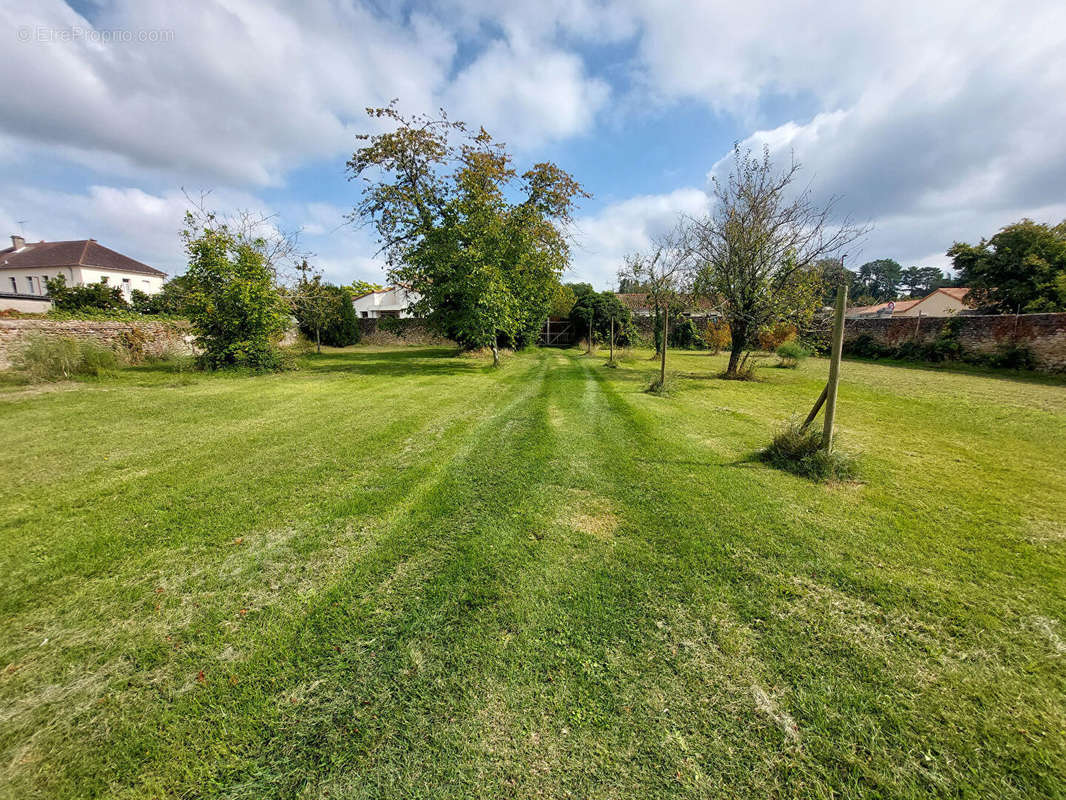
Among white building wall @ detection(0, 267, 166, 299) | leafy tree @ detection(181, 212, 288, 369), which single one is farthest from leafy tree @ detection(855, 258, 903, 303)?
white building wall @ detection(0, 267, 166, 299)

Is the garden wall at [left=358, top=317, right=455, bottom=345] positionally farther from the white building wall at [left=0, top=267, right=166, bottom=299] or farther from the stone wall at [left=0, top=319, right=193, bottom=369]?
the white building wall at [left=0, top=267, right=166, bottom=299]

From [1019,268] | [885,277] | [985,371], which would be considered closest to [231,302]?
[985,371]

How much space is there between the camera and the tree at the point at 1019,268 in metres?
17.7

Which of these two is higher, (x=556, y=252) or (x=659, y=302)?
(x=556, y=252)

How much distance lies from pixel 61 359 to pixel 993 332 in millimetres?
26996

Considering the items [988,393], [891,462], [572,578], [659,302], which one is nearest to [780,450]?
[891,462]

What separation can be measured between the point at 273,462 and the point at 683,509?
14.9 feet

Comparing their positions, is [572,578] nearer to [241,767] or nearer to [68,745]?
[241,767]

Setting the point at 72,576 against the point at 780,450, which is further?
the point at 780,450

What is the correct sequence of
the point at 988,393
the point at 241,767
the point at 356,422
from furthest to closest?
the point at 988,393
the point at 356,422
the point at 241,767

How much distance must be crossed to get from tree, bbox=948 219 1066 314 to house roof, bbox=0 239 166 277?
6074cm

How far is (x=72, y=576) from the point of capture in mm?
2539

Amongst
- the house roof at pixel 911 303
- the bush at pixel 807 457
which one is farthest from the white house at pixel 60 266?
the house roof at pixel 911 303

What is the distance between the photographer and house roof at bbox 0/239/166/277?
31.4 metres
